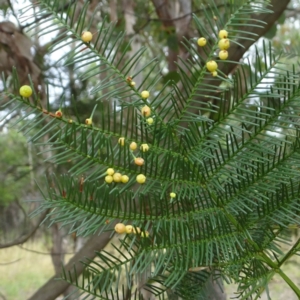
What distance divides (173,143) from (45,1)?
0.07 metres

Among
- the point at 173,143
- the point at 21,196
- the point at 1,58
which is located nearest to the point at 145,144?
the point at 173,143

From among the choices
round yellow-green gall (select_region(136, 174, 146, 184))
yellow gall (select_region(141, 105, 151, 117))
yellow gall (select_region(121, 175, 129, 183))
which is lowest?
yellow gall (select_region(121, 175, 129, 183))

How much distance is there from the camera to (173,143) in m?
0.15

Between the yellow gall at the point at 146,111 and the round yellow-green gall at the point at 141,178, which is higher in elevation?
the yellow gall at the point at 146,111

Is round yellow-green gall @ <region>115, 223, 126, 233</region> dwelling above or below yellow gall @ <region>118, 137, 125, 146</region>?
below

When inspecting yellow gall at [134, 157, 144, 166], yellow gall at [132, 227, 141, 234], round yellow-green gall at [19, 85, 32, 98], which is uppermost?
round yellow-green gall at [19, 85, 32, 98]

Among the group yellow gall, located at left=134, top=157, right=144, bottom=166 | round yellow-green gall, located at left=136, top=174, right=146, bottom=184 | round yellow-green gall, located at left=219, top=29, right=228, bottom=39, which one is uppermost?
round yellow-green gall, located at left=219, top=29, right=228, bottom=39

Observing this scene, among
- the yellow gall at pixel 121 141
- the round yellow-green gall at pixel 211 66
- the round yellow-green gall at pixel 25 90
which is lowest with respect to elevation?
the yellow gall at pixel 121 141

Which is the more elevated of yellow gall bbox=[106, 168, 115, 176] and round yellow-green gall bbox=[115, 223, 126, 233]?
yellow gall bbox=[106, 168, 115, 176]

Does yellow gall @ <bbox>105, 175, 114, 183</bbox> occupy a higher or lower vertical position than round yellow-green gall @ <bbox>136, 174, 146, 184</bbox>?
lower

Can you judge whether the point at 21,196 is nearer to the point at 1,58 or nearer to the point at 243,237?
the point at 1,58

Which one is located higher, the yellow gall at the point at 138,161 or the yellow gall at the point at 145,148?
the yellow gall at the point at 145,148

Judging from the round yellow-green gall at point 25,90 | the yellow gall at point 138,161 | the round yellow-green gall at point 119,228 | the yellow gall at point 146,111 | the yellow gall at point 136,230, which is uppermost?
the round yellow-green gall at point 25,90

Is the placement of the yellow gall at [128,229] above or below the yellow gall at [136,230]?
above
